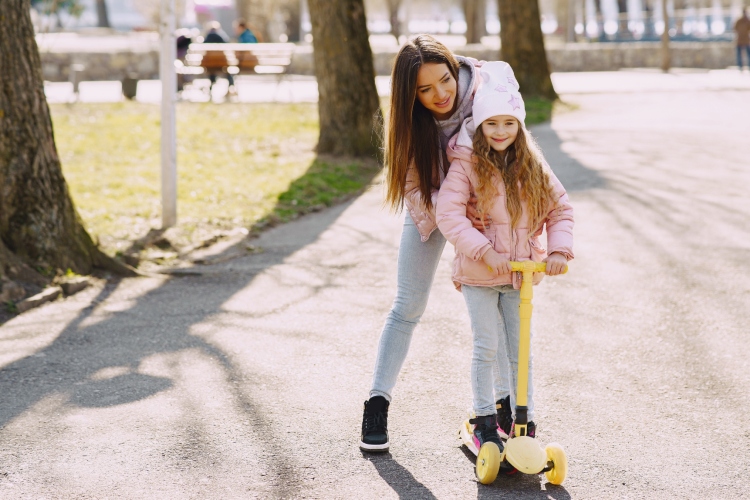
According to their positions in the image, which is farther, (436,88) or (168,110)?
(168,110)

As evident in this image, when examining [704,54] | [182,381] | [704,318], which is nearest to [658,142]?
[704,318]

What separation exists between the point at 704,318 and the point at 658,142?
22.8 feet

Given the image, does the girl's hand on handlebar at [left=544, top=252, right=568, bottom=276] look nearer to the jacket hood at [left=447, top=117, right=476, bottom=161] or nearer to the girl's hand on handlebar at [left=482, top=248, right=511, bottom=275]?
the girl's hand on handlebar at [left=482, top=248, right=511, bottom=275]

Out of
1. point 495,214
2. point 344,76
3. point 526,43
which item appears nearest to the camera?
point 495,214

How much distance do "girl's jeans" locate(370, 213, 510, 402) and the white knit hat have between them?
52cm

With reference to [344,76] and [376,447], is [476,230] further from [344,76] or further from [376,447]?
[344,76]

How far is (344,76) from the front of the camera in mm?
11109

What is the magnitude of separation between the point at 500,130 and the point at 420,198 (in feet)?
1.25

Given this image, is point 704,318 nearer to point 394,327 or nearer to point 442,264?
point 442,264

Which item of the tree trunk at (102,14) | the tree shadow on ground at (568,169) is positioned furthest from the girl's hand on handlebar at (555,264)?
the tree trunk at (102,14)

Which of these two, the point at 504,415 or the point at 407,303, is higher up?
the point at 407,303

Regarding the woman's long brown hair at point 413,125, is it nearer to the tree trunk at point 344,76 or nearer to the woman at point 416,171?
the woman at point 416,171

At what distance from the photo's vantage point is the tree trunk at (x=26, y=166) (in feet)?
19.3

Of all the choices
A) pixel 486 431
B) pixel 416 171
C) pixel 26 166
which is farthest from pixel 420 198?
pixel 26 166
